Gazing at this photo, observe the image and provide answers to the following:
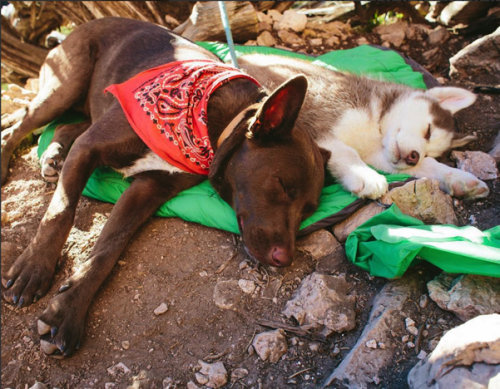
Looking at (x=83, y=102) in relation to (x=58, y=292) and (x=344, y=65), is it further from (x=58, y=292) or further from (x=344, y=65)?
(x=344, y=65)

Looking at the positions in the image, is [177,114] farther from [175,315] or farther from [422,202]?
[422,202]

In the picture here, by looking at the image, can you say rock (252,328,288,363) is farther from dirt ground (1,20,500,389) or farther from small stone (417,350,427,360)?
small stone (417,350,427,360)

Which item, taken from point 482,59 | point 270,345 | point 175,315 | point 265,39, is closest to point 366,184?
point 270,345

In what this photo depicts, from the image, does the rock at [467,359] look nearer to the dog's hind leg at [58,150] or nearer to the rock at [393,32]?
the dog's hind leg at [58,150]

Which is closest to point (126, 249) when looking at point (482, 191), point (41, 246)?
point (41, 246)

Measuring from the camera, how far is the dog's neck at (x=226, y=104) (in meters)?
3.12

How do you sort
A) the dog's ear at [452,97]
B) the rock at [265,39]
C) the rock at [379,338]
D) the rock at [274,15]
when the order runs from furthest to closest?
the rock at [274,15], the rock at [265,39], the dog's ear at [452,97], the rock at [379,338]

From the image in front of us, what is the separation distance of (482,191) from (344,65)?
242 centimetres

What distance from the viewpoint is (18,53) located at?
19.5 feet

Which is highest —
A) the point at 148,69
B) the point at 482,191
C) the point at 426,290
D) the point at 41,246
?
the point at 148,69

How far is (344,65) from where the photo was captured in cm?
507

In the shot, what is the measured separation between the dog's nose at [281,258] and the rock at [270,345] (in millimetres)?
408

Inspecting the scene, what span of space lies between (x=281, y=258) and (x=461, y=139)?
2375 mm

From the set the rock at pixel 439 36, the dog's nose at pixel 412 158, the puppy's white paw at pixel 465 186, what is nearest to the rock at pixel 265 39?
the rock at pixel 439 36
